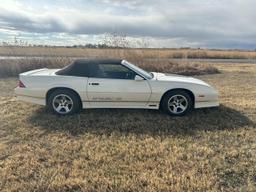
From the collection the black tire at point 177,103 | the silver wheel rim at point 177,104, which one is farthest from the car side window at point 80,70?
the silver wheel rim at point 177,104

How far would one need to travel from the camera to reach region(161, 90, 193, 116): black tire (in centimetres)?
602

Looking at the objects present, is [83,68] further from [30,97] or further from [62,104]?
[30,97]

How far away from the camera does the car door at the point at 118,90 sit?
5.93 metres

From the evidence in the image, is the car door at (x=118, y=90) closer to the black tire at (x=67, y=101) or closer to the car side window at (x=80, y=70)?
the car side window at (x=80, y=70)

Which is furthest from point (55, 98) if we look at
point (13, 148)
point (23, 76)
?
point (13, 148)

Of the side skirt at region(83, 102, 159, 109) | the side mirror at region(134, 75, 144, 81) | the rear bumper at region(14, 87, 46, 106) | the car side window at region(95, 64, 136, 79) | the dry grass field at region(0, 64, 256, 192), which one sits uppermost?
the car side window at region(95, 64, 136, 79)

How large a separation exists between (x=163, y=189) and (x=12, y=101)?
559cm

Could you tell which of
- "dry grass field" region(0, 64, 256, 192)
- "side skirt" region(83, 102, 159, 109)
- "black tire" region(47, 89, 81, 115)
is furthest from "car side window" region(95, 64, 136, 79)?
"dry grass field" region(0, 64, 256, 192)

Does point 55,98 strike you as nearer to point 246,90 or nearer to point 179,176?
point 179,176

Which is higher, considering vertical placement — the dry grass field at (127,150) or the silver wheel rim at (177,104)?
the silver wheel rim at (177,104)

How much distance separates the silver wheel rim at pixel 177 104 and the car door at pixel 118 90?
53 cm

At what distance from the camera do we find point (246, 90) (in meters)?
9.51

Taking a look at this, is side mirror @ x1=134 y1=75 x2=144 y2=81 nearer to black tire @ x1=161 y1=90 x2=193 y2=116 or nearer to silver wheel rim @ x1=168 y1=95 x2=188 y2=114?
black tire @ x1=161 y1=90 x2=193 y2=116

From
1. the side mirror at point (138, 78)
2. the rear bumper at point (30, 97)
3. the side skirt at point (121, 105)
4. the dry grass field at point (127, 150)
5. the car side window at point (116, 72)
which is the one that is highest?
the car side window at point (116, 72)
